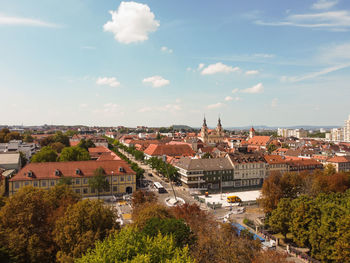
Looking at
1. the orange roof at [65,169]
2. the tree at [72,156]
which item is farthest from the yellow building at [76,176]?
the tree at [72,156]

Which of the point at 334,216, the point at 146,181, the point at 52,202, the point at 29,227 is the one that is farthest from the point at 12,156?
the point at 334,216

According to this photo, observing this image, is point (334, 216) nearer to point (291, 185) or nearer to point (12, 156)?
point (291, 185)

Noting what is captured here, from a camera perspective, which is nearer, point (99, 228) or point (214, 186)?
point (99, 228)

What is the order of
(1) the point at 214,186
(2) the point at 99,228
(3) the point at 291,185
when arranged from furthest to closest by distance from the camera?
1. (1) the point at 214,186
2. (3) the point at 291,185
3. (2) the point at 99,228

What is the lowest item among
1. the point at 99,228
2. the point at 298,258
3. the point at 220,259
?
the point at 298,258

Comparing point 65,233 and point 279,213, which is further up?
point 65,233

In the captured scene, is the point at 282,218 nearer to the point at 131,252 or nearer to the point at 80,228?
the point at 131,252

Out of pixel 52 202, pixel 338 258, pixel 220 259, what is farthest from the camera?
pixel 52 202
